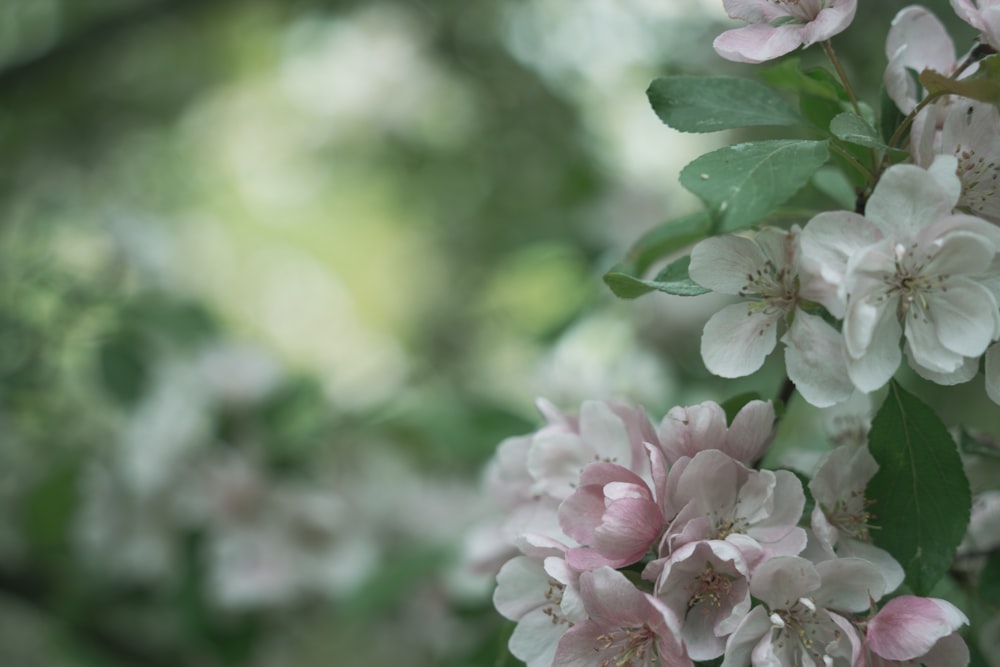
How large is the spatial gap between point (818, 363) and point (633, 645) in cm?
23

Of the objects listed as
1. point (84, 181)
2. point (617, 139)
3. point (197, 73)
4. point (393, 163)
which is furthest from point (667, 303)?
point (197, 73)

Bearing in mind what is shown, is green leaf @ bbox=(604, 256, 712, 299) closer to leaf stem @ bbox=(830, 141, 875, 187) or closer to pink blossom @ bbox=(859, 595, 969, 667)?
leaf stem @ bbox=(830, 141, 875, 187)

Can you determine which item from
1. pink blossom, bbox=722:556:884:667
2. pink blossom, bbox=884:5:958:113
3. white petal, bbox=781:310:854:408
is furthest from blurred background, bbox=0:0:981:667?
pink blossom, bbox=884:5:958:113

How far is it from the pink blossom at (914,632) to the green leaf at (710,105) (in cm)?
37

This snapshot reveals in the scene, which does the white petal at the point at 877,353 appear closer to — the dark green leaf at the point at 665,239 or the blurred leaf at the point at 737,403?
the blurred leaf at the point at 737,403

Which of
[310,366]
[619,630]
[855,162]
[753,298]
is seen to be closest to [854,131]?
[855,162]

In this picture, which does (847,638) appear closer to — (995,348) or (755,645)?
(755,645)

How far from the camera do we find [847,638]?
67 centimetres

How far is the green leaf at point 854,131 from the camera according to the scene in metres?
0.68

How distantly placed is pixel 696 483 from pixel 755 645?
113mm

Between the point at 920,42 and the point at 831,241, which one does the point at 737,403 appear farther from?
the point at 920,42

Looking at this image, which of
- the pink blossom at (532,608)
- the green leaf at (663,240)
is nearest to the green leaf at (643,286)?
the green leaf at (663,240)

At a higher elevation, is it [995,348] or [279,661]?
[995,348]

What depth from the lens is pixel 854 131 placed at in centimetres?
69
